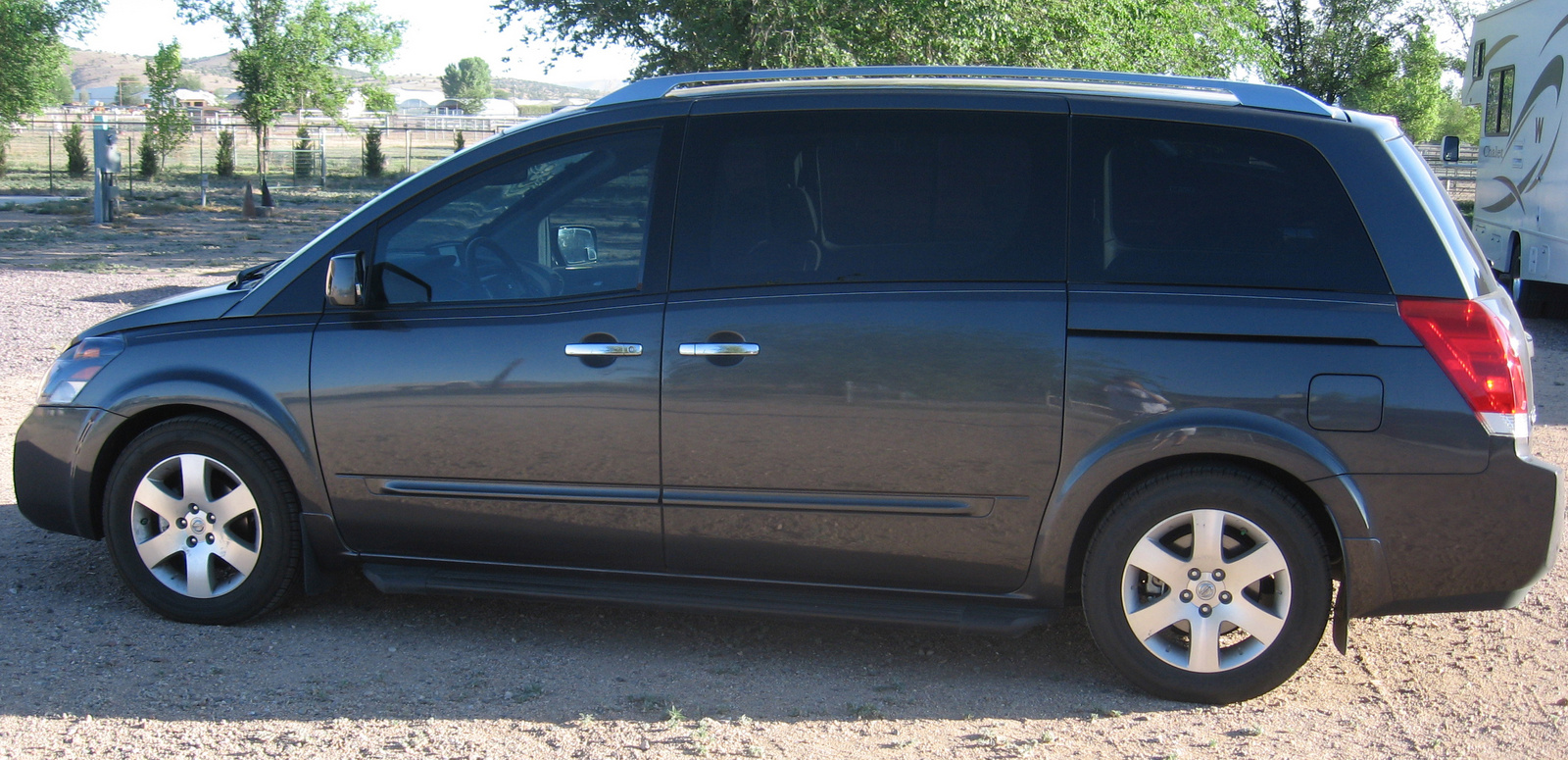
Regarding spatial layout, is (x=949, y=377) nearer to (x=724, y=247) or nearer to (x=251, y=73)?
(x=724, y=247)

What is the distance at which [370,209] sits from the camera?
4.16m

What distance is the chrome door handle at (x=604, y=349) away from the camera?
3848 mm

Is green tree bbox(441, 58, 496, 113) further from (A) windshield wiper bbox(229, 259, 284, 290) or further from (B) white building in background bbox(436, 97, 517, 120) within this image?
(A) windshield wiper bbox(229, 259, 284, 290)

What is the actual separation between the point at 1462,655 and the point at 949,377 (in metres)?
2.09

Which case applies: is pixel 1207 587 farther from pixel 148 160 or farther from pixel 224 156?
pixel 224 156

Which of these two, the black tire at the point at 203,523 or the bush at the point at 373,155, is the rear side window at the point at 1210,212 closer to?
the black tire at the point at 203,523

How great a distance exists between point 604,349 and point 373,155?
36039 mm

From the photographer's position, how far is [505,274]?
13.6ft

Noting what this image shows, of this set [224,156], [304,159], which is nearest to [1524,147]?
[224,156]

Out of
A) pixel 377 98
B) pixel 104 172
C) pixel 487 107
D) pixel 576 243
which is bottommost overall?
pixel 576 243

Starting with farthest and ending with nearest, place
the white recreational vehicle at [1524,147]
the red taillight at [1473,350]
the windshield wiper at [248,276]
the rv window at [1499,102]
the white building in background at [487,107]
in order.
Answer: the white building in background at [487,107], the rv window at [1499,102], the white recreational vehicle at [1524,147], the windshield wiper at [248,276], the red taillight at [1473,350]

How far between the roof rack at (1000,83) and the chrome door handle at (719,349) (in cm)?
85

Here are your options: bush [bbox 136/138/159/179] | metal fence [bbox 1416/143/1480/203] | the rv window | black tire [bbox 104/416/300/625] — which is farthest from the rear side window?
bush [bbox 136/138/159/179]

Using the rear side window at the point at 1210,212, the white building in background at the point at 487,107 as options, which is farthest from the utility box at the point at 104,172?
the white building in background at the point at 487,107
